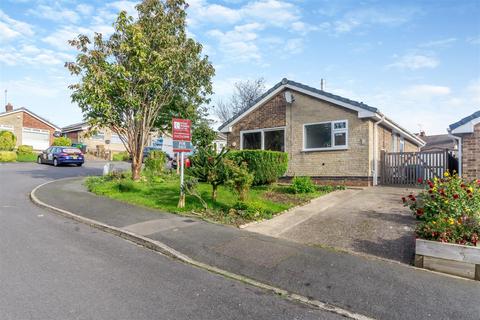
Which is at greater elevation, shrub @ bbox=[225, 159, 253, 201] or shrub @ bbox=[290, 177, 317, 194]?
shrub @ bbox=[225, 159, 253, 201]

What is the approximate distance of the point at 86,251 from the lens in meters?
5.85

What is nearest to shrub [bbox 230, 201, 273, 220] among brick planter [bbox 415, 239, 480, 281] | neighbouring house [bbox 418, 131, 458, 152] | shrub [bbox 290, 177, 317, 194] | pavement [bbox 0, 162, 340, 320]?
pavement [bbox 0, 162, 340, 320]

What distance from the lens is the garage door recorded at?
39.1 m

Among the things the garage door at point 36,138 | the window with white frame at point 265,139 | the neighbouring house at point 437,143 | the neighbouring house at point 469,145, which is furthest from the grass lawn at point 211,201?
the garage door at point 36,138

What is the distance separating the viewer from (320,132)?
15.2 meters

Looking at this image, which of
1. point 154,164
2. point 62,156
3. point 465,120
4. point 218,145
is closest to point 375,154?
point 465,120

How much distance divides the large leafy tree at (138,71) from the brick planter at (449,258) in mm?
11668

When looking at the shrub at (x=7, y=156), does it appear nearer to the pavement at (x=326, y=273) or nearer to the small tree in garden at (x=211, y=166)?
the small tree in garden at (x=211, y=166)

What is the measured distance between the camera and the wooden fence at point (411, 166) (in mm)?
13203

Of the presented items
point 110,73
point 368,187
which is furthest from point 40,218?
point 368,187

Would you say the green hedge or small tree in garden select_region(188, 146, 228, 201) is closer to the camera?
small tree in garden select_region(188, 146, 228, 201)

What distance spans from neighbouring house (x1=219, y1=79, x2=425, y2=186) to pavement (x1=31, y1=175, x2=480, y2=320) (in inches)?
334

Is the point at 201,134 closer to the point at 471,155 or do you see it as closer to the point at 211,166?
the point at 211,166

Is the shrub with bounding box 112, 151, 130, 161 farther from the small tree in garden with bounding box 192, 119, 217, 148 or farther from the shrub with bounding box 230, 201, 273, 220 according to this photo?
the shrub with bounding box 230, 201, 273, 220
